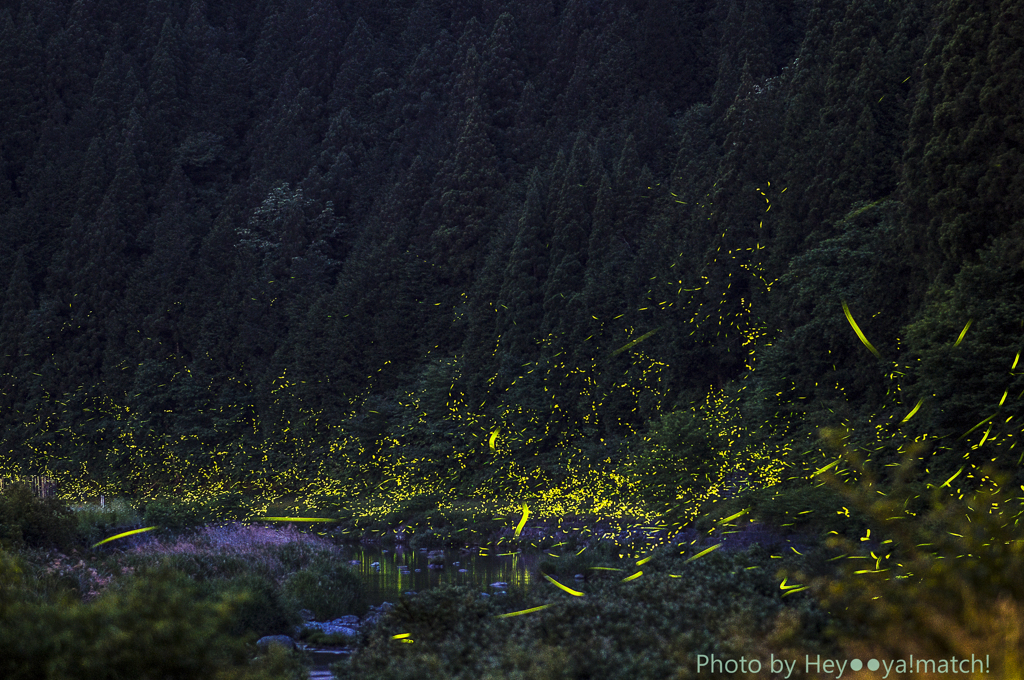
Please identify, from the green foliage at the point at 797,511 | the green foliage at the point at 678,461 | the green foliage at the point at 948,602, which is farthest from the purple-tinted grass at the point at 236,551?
the green foliage at the point at 948,602

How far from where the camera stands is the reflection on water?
80.5 feet

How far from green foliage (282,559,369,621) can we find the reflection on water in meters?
0.92

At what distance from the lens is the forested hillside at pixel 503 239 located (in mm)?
25078

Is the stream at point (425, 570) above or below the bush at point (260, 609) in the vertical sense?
below

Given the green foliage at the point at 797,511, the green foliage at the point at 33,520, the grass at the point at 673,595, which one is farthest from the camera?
the green foliage at the point at 797,511

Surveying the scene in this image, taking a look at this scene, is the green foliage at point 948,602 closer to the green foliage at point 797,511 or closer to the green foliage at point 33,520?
the green foliage at point 797,511

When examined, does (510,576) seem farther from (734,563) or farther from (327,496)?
(327,496)

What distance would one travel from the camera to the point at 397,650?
12.4 m

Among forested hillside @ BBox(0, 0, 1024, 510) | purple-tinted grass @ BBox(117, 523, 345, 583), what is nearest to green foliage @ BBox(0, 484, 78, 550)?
purple-tinted grass @ BBox(117, 523, 345, 583)

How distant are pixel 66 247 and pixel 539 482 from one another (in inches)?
1560

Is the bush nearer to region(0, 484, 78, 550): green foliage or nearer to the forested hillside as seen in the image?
region(0, 484, 78, 550): green foliage

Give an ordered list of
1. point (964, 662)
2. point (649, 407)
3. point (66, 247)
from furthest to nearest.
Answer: point (66, 247), point (649, 407), point (964, 662)

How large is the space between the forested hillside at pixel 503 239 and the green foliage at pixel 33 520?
617 inches

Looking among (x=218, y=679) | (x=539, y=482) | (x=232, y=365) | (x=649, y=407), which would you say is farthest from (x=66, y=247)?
(x=218, y=679)
